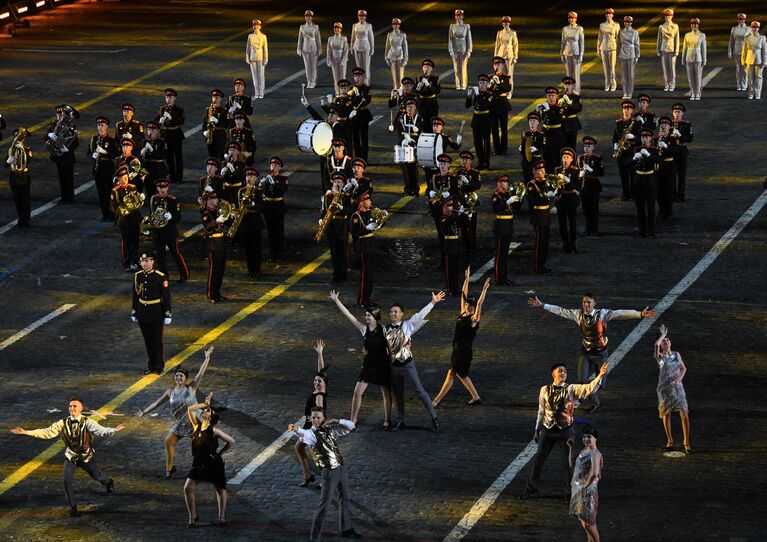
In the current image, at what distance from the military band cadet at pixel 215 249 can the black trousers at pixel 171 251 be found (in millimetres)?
1193

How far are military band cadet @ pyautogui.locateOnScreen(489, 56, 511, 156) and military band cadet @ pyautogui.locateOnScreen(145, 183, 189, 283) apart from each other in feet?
32.9

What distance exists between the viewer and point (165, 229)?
34625 mm

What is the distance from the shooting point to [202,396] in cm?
2867

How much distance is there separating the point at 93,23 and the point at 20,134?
21832mm

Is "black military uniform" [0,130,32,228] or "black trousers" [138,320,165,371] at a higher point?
"black military uniform" [0,130,32,228]

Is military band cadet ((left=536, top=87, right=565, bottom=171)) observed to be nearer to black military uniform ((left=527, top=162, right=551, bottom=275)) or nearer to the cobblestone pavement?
the cobblestone pavement

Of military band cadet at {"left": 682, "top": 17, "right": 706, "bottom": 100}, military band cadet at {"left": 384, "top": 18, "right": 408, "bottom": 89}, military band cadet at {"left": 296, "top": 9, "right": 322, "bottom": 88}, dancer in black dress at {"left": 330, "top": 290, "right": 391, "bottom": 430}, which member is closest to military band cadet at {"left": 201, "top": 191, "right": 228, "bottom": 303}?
dancer in black dress at {"left": 330, "top": 290, "right": 391, "bottom": 430}

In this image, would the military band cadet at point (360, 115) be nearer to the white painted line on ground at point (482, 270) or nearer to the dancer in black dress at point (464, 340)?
the white painted line on ground at point (482, 270)

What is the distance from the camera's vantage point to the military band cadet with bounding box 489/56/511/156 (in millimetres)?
42438

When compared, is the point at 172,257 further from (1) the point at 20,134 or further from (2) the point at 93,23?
(2) the point at 93,23

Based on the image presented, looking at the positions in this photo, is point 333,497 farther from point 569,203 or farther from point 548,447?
point 569,203

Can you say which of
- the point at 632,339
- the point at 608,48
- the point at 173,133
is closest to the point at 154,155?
the point at 173,133

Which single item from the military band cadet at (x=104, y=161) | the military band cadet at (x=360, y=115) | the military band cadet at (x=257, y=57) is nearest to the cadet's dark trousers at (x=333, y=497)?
the military band cadet at (x=104, y=161)

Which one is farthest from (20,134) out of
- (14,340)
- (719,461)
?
(719,461)
